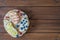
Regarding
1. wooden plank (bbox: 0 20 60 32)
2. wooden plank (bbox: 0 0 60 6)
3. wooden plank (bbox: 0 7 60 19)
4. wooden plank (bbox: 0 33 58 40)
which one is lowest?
wooden plank (bbox: 0 33 58 40)

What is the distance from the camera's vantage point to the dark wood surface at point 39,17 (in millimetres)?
1336

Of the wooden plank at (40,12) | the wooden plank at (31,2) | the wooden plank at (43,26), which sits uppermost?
the wooden plank at (31,2)

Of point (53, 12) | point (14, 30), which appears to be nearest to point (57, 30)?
point (53, 12)

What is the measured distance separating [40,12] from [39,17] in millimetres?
47

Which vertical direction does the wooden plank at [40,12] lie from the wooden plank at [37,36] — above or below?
above

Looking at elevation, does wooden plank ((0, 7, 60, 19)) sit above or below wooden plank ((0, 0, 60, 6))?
below

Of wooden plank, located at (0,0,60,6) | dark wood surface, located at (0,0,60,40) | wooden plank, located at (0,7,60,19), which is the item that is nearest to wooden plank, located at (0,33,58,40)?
dark wood surface, located at (0,0,60,40)

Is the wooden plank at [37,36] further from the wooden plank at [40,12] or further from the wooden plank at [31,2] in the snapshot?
the wooden plank at [31,2]

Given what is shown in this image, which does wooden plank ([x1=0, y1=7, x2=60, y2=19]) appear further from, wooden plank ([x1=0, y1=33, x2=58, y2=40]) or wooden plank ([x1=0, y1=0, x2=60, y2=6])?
wooden plank ([x1=0, y1=33, x2=58, y2=40])

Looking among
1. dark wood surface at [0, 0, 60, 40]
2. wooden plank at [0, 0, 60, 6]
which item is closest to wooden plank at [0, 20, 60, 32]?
dark wood surface at [0, 0, 60, 40]

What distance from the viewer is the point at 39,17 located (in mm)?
1344

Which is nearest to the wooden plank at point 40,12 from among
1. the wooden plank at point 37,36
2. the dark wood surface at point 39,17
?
the dark wood surface at point 39,17

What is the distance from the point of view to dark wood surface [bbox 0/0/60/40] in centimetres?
134

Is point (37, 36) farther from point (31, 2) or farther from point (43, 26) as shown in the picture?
point (31, 2)
